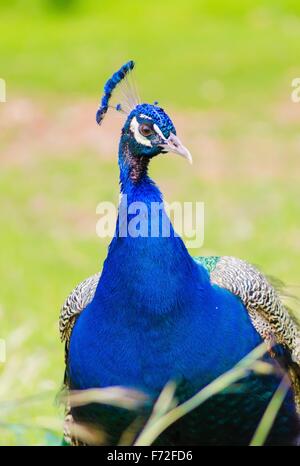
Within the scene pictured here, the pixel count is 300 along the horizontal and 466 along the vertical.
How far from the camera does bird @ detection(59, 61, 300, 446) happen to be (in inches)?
119

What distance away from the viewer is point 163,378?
9.87 feet

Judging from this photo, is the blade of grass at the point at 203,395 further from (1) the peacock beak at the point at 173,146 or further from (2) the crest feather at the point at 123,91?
(2) the crest feather at the point at 123,91

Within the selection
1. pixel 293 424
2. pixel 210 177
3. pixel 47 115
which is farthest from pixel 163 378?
pixel 47 115

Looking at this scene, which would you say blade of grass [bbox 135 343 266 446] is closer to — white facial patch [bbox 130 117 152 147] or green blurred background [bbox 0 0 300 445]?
green blurred background [bbox 0 0 300 445]

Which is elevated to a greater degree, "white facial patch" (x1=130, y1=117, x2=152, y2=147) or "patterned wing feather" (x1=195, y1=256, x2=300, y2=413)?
"white facial patch" (x1=130, y1=117, x2=152, y2=147)

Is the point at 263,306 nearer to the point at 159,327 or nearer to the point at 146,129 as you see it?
the point at 159,327

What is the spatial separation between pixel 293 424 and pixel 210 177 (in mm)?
5729

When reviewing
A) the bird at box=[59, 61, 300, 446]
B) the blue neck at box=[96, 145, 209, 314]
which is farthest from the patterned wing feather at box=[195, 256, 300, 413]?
the blue neck at box=[96, 145, 209, 314]

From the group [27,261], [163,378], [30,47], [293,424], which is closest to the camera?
[163,378]

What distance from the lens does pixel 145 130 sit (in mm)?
3135

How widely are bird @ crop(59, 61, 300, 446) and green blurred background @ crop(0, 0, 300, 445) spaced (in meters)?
0.58

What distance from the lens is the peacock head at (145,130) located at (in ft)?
10.3

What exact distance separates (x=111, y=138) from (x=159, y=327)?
7.36 m

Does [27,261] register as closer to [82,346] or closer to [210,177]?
[210,177]
